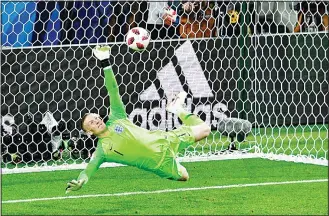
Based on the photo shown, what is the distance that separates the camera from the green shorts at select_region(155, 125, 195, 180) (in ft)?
27.9

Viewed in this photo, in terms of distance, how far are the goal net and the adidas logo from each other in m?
0.01

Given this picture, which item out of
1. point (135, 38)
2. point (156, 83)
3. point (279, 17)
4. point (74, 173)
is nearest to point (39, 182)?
point (74, 173)

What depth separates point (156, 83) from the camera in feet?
36.4

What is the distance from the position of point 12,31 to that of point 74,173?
1982 mm

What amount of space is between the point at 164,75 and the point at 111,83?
2922mm

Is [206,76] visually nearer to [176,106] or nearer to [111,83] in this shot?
[176,106]

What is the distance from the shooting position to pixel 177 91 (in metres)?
11.2

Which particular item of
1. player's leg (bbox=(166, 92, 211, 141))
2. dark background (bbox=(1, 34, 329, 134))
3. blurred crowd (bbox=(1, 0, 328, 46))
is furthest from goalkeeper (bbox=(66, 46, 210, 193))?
blurred crowd (bbox=(1, 0, 328, 46))

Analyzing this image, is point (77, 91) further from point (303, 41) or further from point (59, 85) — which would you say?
point (303, 41)

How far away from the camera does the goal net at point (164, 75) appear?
10.5 m

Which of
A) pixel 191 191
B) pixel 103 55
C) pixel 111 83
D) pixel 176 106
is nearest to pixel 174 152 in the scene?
pixel 191 191

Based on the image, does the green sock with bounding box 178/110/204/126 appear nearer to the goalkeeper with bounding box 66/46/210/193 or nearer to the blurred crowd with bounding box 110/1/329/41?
the goalkeeper with bounding box 66/46/210/193

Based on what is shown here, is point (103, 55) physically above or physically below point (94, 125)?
above

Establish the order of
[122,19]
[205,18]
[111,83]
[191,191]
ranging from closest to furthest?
[111,83], [191,191], [122,19], [205,18]
